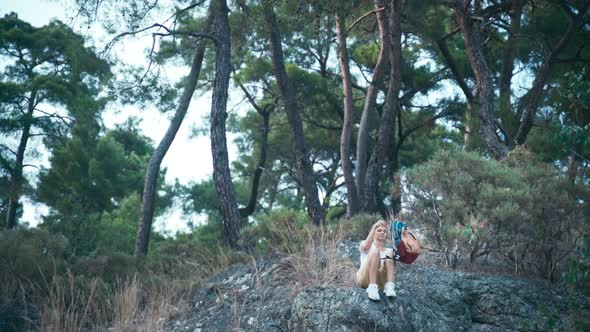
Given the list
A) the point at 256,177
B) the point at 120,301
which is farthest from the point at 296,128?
the point at 120,301

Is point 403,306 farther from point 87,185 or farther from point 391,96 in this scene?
point 87,185

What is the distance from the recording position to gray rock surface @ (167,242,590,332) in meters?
7.24

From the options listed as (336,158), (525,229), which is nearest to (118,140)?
(336,158)

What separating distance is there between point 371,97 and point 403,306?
7.98m

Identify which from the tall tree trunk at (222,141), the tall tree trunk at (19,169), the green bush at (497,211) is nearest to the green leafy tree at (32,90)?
the tall tree trunk at (19,169)

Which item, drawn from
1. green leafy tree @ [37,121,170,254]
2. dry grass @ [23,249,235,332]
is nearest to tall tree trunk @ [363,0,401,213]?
dry grass @ [23,249,235,332]

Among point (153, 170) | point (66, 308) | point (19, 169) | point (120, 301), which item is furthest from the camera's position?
point (19, 169)

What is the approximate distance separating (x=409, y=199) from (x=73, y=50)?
8385mm

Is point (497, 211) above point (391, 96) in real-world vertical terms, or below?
below

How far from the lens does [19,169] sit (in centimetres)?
1817

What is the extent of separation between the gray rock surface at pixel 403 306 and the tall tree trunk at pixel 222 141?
304cm

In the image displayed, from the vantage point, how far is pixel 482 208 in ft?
30.5

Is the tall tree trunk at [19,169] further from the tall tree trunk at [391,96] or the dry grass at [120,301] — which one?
the tall tree trunk at [391,96]

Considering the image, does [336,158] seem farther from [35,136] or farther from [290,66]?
[35,136]
